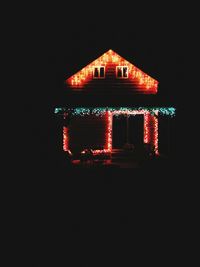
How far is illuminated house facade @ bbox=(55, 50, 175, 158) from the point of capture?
19.0 metres

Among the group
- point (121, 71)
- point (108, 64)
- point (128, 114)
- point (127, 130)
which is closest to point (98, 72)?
point (108, 64)

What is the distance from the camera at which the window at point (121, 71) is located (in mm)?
19922

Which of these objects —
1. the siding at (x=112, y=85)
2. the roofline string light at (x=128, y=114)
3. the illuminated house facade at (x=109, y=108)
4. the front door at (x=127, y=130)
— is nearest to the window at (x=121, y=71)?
the illuminated house facade at (x=109, y=108)

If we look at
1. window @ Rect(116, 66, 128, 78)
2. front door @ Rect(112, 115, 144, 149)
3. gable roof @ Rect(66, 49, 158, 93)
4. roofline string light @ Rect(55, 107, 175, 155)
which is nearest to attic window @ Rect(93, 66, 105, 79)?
gable roof @ Rect(66, 49, 158, 93)

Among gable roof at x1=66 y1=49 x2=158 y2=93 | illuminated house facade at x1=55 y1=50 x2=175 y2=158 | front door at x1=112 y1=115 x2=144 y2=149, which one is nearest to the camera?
illuminated house facade at x1=55 y1=50 x2=175 y2=158

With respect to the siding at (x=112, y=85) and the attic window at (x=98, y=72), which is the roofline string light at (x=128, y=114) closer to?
the siding at (x=112, y=85)

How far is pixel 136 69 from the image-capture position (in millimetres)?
19859

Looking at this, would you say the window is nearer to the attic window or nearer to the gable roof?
the gable roof

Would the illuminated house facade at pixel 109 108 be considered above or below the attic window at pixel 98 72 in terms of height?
below

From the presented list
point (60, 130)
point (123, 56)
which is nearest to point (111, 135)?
point (60, 130)

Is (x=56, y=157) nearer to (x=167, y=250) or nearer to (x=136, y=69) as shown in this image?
(x=136, y=69)

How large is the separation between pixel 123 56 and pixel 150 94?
2.39m

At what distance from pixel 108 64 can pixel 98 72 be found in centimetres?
66

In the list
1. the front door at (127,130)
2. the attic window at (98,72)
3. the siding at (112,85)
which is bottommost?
the front door at (127,130)
